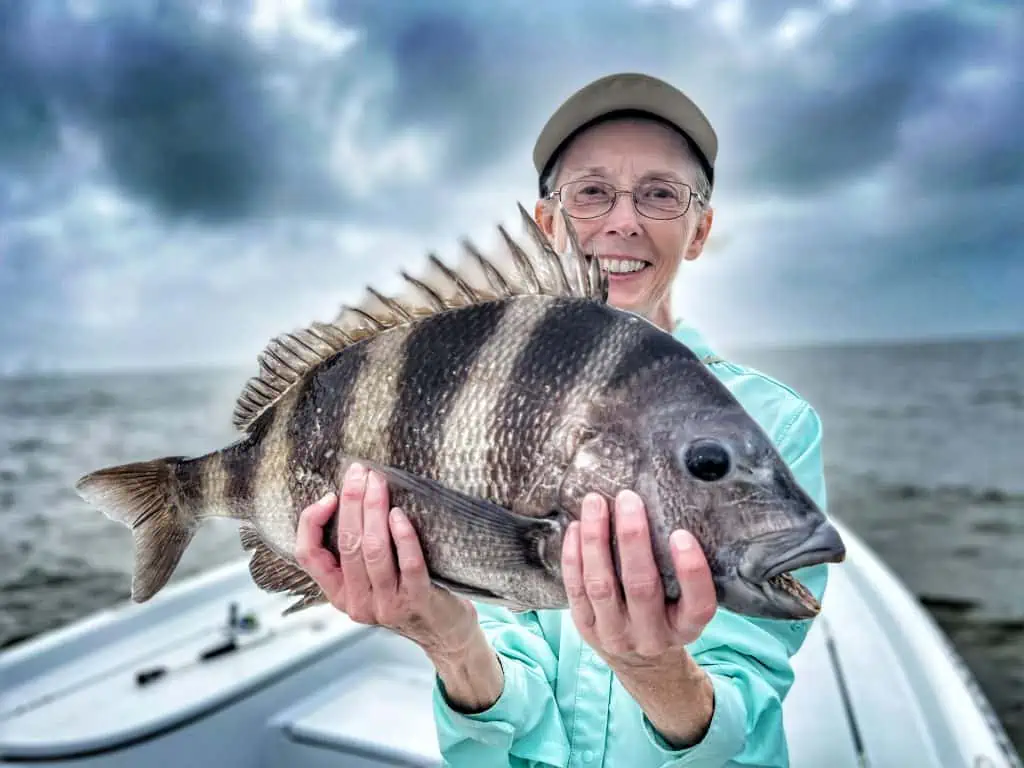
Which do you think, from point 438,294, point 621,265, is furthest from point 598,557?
point 621,265

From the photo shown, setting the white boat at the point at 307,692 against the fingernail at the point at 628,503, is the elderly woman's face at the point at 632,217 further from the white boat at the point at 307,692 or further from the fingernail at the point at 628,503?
the white boat at the point at 307,692

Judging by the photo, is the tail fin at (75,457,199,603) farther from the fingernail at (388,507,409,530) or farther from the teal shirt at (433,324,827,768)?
the teal shirt at (433,324,827,768)

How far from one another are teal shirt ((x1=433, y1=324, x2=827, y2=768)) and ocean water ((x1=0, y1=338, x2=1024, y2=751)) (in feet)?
3.18

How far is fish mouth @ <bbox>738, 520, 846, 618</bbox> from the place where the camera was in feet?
3.25

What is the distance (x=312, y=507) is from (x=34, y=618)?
11033mm

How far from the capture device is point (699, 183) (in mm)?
1983

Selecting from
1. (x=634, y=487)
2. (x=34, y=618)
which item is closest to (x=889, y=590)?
(x=634, y=487)

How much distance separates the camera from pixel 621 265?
6.04 ft

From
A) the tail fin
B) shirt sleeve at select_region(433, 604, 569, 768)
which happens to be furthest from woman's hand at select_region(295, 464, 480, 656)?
the tail fin

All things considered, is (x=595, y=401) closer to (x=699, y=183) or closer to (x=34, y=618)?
(x=699, y=183)

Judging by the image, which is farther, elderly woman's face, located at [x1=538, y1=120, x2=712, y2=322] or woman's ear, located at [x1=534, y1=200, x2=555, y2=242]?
woman's ear, located at [x1=534, y1=200, x2=555, y2=242]

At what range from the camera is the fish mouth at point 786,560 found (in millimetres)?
989

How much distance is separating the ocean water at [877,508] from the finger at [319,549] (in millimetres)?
686

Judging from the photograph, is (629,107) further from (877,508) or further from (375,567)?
(877,508)
